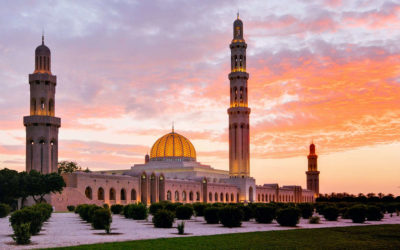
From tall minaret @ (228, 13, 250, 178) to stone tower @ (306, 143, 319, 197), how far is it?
172 ft

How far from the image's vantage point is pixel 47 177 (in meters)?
46.9

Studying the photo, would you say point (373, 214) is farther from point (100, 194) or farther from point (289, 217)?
point (100, 194)

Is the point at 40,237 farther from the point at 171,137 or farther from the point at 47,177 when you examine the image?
the point at 171,137

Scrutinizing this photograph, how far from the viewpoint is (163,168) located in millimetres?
86250

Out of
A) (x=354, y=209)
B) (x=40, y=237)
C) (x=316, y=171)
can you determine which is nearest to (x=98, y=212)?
(x=40, y=237)

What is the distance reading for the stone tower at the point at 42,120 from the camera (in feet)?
186

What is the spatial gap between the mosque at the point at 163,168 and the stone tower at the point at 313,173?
74.8 feet

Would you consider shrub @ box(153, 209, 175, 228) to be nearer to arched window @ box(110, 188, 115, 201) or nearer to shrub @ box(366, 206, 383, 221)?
shrub @ box(366, 206, 383, 221)

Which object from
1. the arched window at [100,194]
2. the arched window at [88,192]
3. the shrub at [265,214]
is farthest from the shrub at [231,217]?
the arched window at [100,194]

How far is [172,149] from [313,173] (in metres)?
61.7

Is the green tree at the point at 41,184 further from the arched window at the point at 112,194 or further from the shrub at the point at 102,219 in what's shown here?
the shrub at the point at 102,219

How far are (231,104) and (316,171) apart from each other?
57822 mm

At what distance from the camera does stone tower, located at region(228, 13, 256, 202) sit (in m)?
85.6

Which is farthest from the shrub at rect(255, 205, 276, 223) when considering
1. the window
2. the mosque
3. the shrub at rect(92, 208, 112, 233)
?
the window
